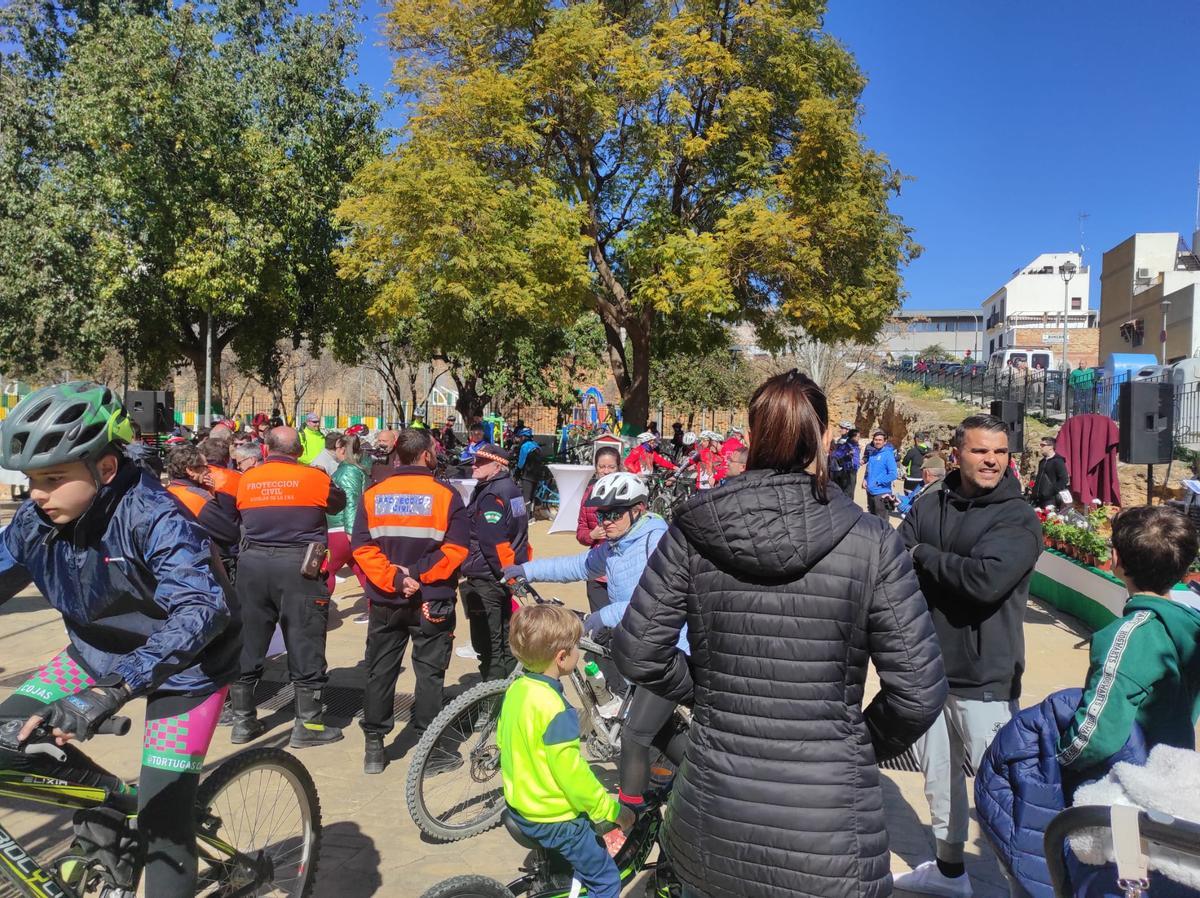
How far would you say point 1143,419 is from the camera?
9.32 metres

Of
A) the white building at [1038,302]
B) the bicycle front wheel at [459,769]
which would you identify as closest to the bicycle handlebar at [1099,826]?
the bicycle front wheel at [459,769]

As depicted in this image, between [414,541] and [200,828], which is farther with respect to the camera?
[414,541]

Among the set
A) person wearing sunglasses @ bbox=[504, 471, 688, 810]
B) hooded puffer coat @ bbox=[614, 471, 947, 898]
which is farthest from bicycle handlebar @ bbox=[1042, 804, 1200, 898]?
person wearing sunglasses @ bbox=[504, 471, 688, 810]

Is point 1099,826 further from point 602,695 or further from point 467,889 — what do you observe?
point 602,695

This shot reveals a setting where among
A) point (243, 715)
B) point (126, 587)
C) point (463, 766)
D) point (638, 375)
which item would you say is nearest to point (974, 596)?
point (463, 766)

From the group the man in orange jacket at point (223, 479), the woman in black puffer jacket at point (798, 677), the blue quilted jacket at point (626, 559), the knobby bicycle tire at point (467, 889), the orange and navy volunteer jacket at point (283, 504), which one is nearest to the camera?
the woman in black puffer jacket at point (798, 677)

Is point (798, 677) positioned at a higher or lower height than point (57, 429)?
lower

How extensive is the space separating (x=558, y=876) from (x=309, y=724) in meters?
3.01

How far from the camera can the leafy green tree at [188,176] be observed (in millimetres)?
19484

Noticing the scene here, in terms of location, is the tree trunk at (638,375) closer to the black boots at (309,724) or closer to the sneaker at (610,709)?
the black boots at (309,724)

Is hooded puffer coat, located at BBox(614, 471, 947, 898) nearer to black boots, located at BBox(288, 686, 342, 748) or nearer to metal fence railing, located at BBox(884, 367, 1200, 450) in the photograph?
black boots, located at BBox(288, 686, 342, 748)

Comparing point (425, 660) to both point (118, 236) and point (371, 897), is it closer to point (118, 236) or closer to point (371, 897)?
point (371, 897)

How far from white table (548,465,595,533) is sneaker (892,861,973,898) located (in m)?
11.1

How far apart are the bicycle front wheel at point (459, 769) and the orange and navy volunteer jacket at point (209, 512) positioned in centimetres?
257
